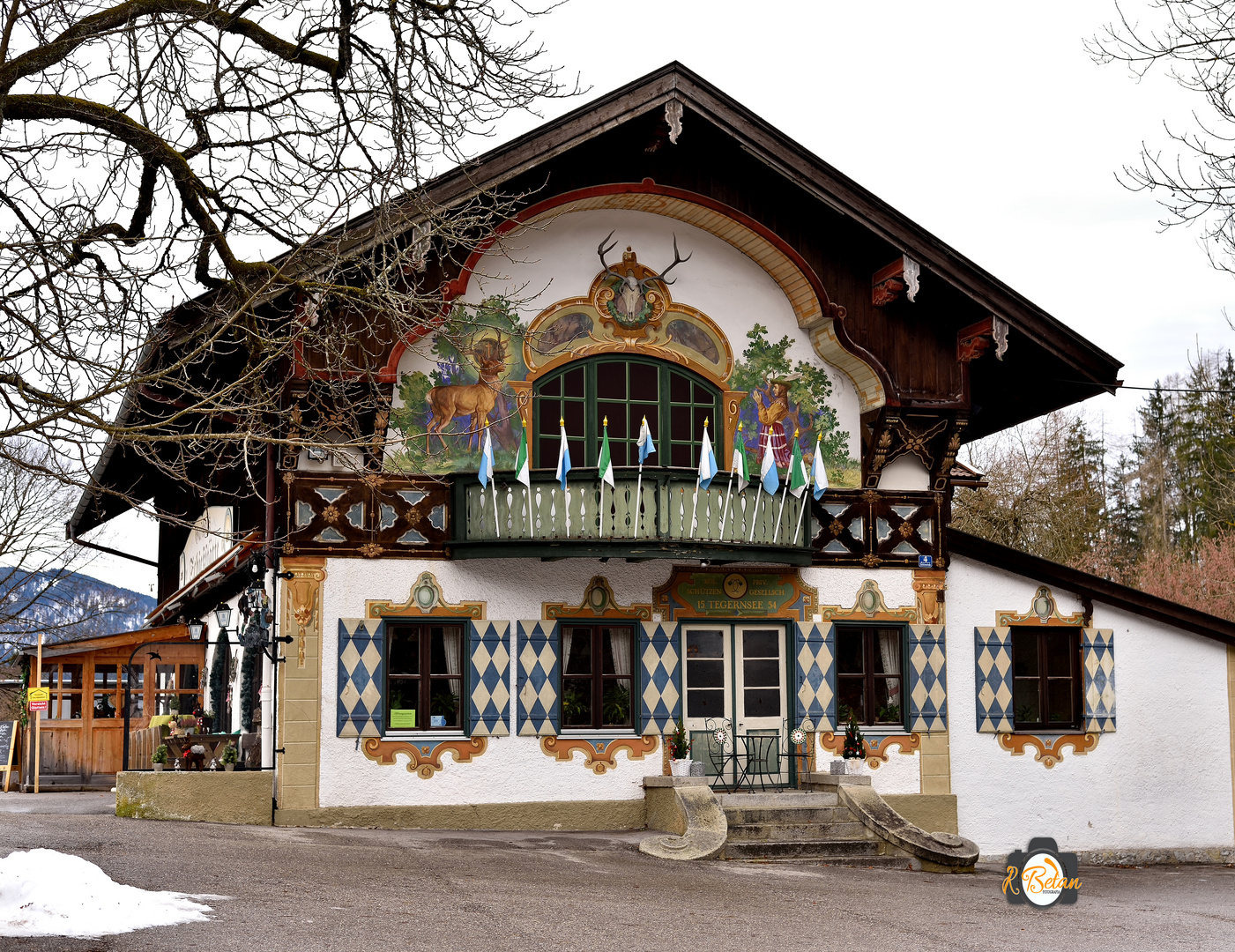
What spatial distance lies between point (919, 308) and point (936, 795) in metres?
6.53

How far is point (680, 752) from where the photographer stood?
18.2 metres

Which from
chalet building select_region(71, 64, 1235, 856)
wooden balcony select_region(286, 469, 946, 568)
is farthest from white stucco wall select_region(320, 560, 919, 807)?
wooden balcony select_region(286, 469, 946, 568)

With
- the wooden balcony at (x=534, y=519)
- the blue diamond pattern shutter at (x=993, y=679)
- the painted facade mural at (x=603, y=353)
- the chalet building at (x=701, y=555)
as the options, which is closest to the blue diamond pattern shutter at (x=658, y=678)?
the chalet building at (x=701, y=555)

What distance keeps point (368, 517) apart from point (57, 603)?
28.5 m

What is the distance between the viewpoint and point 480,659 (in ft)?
59.1

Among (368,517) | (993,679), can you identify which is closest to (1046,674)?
(993,679)

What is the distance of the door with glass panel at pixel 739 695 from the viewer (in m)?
18.7

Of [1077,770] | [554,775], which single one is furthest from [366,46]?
[1077,770]

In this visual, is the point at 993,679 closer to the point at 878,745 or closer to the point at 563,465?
the point at 878,745

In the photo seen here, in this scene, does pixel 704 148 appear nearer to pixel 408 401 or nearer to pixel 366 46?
pixel 408 401

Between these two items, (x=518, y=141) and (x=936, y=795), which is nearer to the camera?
(x=518, y=141)

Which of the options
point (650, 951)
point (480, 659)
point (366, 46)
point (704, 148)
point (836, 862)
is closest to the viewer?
point (650, 951)

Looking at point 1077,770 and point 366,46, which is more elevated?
point 366,46

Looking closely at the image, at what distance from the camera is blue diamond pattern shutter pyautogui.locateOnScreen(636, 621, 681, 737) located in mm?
18531
